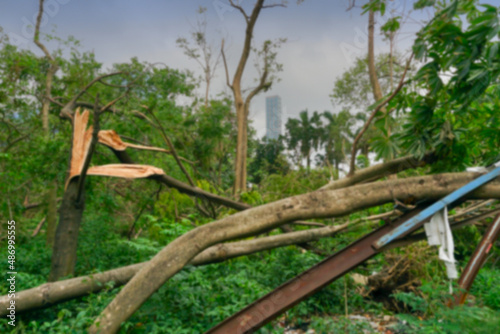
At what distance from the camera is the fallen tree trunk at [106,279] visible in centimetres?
369

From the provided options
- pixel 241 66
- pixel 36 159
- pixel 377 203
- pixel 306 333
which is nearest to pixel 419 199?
pixel 377 203

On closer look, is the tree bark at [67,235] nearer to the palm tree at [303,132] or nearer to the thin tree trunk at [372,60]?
the thin tree trunk at [372,60]

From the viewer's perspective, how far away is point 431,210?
308 cm

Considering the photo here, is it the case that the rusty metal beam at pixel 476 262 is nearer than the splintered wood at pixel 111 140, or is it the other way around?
the rusty metal beam at pixel 476 262

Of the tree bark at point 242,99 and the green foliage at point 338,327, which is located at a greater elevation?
the tree bark at point 242,99

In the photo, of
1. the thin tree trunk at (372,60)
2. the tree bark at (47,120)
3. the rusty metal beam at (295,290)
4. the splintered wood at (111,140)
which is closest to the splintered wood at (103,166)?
the splintered wood at (111,140)

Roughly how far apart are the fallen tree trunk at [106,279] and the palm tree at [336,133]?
46.1 feet

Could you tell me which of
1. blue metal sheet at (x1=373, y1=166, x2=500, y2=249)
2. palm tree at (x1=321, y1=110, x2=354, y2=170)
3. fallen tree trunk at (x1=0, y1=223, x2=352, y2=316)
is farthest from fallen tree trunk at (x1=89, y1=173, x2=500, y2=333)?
palm tree at (x1=321, y1=110, x2=354, y2=170)

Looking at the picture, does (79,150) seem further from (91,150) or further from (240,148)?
(240,148)

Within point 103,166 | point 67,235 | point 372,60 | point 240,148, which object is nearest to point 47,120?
point 67,235

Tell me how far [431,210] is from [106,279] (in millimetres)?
3452

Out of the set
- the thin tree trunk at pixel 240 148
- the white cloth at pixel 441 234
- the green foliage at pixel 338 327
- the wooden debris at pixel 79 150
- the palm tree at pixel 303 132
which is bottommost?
the green foliage at pixel 338 327

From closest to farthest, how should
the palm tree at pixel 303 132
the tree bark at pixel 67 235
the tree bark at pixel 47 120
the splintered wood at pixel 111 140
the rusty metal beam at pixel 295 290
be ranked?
the rusty metal beam at pixel 295 290
the splintered wood at pixel 111 140
the tree bark at pixel 67 235
the tree bark at pixel 47 120
the palm tree at pixel 303 132

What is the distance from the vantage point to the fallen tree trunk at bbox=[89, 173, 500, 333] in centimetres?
312
